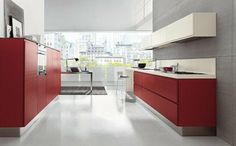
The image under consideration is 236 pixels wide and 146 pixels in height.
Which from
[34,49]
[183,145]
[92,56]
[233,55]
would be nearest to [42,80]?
[34,49]

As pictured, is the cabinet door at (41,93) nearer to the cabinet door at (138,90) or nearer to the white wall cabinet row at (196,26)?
the cabinet door at (138,90)

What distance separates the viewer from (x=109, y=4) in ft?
38.5

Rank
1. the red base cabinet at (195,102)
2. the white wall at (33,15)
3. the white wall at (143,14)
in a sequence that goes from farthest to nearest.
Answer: the white wall at (143,14)
the white wall at (33,15)
the red base cabinet at (195,102)

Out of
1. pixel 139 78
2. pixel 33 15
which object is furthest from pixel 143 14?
pixel 33 15

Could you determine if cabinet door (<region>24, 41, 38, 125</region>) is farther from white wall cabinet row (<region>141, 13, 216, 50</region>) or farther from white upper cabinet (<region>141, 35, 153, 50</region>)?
white upper cabinet (<region>141, 35, 153, 50</region>)

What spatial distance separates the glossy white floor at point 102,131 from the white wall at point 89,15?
22.5ft

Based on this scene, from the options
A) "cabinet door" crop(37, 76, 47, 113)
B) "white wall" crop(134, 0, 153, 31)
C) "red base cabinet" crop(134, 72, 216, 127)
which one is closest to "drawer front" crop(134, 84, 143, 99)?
"cabinet door" crop(37, 76, 47, 113)

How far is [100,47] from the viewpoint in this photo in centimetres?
1438

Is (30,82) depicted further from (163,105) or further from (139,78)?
(139,78)

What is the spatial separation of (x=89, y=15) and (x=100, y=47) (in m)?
2.09

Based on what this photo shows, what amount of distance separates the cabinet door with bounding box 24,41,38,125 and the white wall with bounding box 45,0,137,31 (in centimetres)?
739

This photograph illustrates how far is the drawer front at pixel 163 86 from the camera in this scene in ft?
12.5

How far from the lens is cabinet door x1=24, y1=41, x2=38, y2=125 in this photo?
372cm

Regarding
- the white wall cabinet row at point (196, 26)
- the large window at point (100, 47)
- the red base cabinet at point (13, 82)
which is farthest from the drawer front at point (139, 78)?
the large window at point (100, 47)
